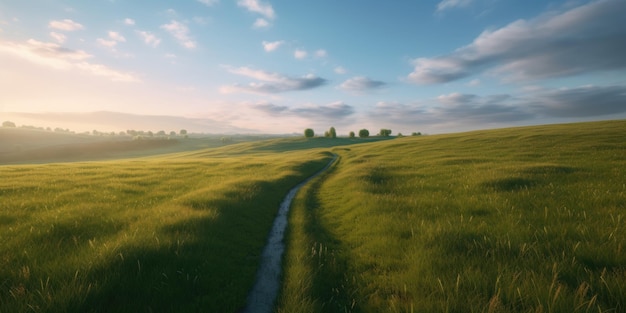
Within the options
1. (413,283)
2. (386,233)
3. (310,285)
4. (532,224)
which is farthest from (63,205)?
(532,224)

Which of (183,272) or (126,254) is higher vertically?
(126,254)

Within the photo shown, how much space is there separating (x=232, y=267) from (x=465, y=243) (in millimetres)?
6098

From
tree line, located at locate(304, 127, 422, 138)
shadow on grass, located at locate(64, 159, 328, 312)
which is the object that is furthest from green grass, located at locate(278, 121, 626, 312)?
tree line, located at locate(304, 127, 422, 138)

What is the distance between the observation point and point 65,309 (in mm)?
4715

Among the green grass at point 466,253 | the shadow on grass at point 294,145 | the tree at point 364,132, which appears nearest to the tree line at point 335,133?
the tree at point 364,132

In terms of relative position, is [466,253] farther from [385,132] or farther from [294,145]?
[385,132]

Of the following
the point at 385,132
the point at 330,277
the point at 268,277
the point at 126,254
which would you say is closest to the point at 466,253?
the point at 330,277

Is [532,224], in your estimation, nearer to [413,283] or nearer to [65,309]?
[413,283]

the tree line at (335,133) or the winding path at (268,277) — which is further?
the tree line at (335,133)

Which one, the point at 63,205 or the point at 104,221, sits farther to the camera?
the point at 63,205

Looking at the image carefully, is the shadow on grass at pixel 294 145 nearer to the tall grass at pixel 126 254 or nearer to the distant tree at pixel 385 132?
the distant tree at pixel 385 132

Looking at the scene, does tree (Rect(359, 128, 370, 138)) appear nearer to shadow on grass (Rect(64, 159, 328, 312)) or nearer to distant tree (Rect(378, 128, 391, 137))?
distant tree (Rect(378, 128, 391, 137))

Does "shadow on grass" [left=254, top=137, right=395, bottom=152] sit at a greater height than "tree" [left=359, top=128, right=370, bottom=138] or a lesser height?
lesser

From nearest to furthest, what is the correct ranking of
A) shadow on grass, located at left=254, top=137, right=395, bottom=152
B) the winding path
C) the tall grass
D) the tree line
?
the tall grass
the winding path
shadow on grass, located at left=254, top=137, right=395, bottom=152
the tree line
